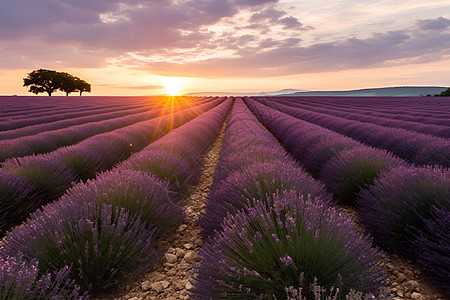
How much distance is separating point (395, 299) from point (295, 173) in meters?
1.30

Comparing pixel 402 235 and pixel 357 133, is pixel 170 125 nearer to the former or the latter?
pixel 357 133

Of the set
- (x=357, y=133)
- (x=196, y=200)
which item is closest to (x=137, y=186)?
(x=196, y=200)

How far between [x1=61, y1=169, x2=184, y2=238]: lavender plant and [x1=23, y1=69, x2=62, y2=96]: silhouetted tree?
5298cm

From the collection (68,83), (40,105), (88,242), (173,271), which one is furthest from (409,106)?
(68,83)

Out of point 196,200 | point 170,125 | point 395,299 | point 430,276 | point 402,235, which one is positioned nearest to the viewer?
point 395,299

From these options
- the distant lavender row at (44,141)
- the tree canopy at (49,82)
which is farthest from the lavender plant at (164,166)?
the tree canopy at (49,82)

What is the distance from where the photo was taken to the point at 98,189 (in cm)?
278

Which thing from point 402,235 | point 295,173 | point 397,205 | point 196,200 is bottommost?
point 196,200

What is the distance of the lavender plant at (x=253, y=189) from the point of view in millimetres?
2584

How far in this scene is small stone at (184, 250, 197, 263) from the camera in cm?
261

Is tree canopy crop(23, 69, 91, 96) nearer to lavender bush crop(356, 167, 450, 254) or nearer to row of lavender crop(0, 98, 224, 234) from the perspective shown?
row of lavender crop(0, 98, 224, 234)

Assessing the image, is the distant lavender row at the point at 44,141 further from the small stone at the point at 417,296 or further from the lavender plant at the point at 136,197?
the small stone at the point at 417,296

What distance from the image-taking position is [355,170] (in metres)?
3.90

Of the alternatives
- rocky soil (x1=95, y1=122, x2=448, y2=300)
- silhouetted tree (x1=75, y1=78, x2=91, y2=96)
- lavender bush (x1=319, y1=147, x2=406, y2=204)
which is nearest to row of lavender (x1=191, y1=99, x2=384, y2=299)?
rocky soil (x1=95, y1=122, x2=448, y2=300)
